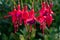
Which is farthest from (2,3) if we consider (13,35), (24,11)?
(24,11)

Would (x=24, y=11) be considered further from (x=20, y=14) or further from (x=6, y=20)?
(x=6, y=20)

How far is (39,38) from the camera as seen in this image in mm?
2346

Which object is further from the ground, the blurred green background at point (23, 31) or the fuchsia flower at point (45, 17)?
the fuchsia flower at point (45, 17)

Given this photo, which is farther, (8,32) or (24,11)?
(8,32)

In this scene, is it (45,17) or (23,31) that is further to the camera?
(23,31)

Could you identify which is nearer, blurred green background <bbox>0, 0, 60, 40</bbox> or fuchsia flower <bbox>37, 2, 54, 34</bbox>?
fuchsia flower <bbox>37, 2, 54, 34</bbox>

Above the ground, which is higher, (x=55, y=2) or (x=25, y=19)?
(x=25, y=19)

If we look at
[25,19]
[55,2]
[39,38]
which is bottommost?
[39,38]

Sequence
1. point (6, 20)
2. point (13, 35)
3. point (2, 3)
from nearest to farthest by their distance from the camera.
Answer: point (13, 35)
point (6, 20)
point (2, 3)

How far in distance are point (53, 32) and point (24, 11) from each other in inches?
25.8

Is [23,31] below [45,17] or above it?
below

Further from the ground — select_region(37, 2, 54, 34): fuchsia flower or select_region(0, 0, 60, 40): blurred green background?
select_region(37, 2, 54, 34): fuchsia flower

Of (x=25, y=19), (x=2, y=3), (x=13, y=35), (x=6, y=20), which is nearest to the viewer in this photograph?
(x=25, y=19)

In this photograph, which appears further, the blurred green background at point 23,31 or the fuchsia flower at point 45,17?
the blurred green background at point 23,31
